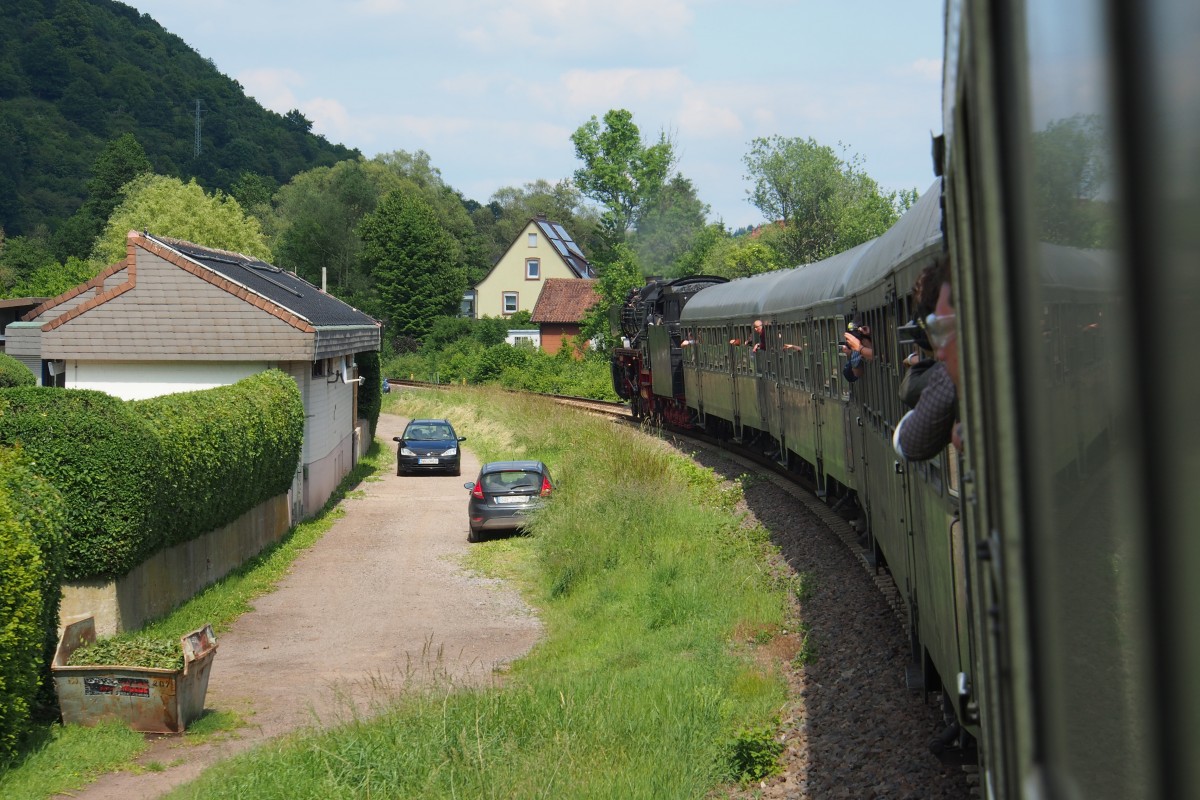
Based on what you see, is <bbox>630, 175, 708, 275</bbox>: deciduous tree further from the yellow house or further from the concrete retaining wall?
the concrete retaining wall

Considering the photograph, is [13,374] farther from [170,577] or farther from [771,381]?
[771,381]

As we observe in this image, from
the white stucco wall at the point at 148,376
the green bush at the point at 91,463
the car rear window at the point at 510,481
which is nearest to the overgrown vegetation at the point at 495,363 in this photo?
the car rear window at the point at 510,481

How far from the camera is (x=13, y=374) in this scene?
31.8 m

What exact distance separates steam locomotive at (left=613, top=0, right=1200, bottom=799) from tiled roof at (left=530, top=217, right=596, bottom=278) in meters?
83.9

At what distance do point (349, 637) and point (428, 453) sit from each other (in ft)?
53.0

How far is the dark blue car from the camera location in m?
30.2

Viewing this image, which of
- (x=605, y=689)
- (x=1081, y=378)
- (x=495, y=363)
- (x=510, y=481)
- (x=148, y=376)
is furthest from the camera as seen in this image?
(x=495, y=363)

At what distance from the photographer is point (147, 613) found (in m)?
13.4

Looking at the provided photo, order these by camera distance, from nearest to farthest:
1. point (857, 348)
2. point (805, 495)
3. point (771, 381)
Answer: point (857, 348), point (805, 495), point (771, 381)

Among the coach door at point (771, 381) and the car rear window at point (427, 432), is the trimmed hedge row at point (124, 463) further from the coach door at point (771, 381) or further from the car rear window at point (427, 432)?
the car rear window at point (427, 432)

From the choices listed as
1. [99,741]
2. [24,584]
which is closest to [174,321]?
[99,741]

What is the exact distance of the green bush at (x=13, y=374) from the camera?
30.7 m

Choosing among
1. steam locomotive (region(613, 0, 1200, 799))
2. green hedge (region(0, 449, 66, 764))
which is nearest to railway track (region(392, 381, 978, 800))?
steam locomotive (region(613, 0, 1200, 799))

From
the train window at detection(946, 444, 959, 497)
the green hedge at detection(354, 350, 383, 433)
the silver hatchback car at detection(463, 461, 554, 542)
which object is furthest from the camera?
the green hedge at detection(354, 350, 383, 433)
